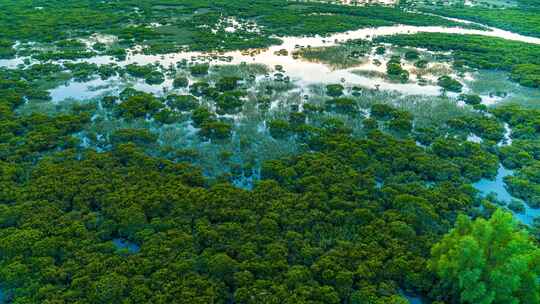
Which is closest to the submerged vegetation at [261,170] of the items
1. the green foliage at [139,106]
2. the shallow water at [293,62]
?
the green foliage at [139,106]

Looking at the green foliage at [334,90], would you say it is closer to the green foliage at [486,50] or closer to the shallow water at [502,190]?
the shallow water at [502,190]

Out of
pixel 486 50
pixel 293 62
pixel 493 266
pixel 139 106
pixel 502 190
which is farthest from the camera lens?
pixel 486 50

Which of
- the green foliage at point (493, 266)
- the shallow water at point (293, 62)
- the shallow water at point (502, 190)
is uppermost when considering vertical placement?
the shallow water at point (293, 62)

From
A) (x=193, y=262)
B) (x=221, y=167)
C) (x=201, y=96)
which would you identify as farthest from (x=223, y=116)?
(x=193, y=262)

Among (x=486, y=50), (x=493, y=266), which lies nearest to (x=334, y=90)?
(x=486, y=50)

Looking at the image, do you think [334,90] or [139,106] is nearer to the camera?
[139,106]

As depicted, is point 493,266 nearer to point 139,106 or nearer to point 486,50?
point 139,106

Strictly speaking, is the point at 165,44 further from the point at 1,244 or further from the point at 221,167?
the point at 1,244
